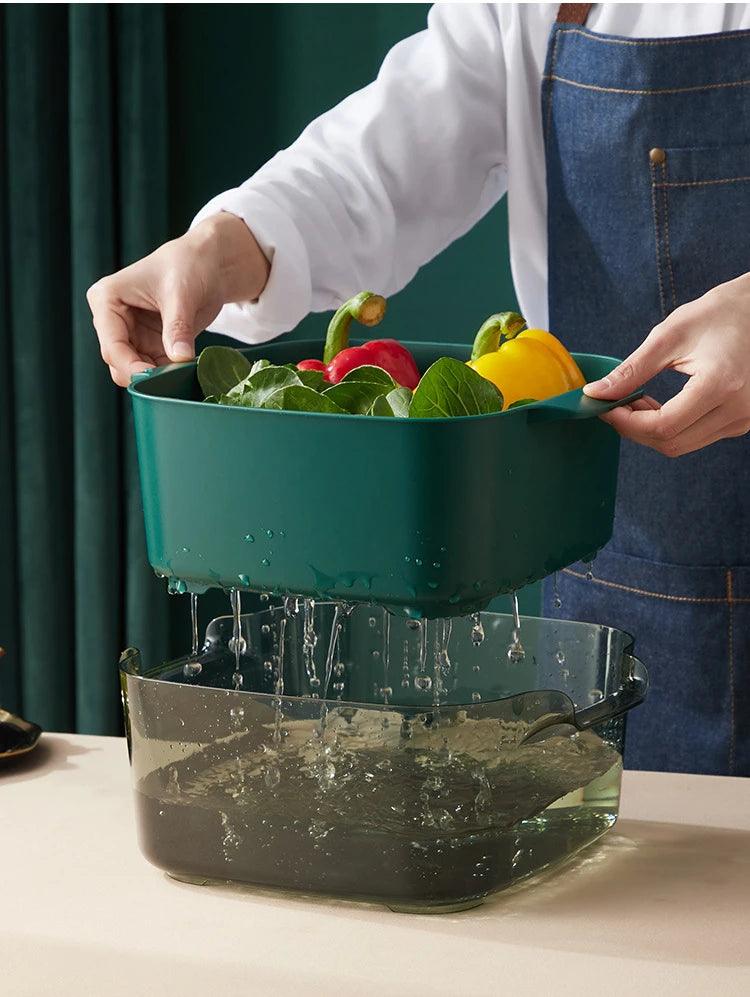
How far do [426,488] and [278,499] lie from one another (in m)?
0.09

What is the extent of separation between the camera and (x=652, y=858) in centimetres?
98

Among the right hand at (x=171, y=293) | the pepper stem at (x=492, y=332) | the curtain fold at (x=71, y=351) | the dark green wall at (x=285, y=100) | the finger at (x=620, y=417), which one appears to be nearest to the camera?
the finger at (x=620, y=417)

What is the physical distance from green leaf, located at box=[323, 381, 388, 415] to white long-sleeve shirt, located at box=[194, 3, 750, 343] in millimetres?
470

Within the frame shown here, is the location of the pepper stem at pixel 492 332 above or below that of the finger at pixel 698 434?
above

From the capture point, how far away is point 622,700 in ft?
3.13

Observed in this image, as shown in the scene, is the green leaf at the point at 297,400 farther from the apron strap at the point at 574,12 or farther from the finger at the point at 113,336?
the apron strap at the point at 574,12

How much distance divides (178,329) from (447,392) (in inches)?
14.5

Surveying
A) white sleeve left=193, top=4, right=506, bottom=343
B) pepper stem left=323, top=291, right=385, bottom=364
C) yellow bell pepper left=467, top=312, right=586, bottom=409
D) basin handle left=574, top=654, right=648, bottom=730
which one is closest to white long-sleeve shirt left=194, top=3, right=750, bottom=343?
white sleeve left=193, top=4, right=506, bottom=343

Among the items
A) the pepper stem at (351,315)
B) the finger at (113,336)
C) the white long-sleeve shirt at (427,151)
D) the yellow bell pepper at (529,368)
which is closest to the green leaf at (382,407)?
the yellow bell pepper at (529,368)

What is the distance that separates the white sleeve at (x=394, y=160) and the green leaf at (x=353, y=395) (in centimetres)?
49

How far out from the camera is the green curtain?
7.25 ft

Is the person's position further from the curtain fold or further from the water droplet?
the curtain fold

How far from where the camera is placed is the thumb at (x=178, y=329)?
3.57 feet

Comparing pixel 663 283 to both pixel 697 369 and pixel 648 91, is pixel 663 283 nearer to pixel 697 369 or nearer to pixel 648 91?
pixel 648 91
